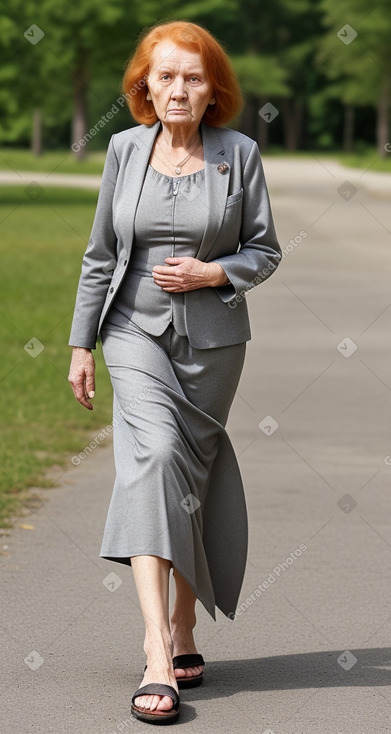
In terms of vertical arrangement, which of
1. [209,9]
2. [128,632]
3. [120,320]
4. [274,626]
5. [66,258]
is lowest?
[66,258]

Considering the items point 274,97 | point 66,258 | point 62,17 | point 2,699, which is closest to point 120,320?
point 2,699

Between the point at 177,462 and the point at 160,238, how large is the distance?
0.66 m

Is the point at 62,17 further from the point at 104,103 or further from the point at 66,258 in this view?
the point at 66,258

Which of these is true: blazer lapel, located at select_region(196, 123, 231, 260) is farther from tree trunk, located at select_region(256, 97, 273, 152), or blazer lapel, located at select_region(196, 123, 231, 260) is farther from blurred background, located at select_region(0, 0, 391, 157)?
tree trunk, located at select_region(256, 97, 273, 152)

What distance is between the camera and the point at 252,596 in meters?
5.20

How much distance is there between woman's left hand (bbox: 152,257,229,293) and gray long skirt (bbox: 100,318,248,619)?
154 mm

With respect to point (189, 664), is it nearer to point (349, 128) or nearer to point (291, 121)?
point (349, 128)

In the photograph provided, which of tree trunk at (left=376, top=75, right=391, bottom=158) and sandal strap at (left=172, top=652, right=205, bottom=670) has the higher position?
tree trunk at (left=376, top=75, right=391, bottom=158)

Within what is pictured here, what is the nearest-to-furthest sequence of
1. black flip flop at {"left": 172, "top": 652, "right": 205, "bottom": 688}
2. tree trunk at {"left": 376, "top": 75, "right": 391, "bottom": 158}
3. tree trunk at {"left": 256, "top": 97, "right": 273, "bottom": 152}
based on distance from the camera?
black flip flop at {"left": 172, "top": 652, "right": 205, "bottom": 688} < tree trunk at {"left": 376, "top": 75, "right": 391, "bottom": 158} < tree trunk at {"left": 256, "top": 97, "right": 273, "bottom": 152}

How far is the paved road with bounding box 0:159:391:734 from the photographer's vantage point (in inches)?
159

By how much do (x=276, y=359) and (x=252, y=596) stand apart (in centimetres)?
598

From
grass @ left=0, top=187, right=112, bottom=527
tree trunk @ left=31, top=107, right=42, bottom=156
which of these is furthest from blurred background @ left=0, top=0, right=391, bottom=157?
grass @ left=0, top=187, right=112, bottom=527

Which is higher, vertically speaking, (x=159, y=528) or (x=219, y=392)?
(x=219, y=392)

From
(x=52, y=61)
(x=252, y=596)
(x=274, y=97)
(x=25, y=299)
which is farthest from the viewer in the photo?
(x=274, y=97)
